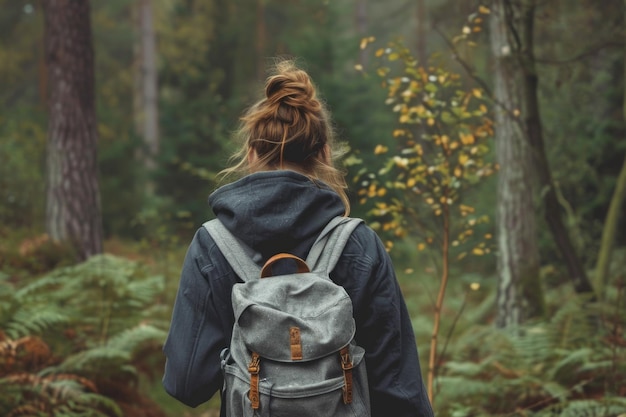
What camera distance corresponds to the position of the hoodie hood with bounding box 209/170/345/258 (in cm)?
257

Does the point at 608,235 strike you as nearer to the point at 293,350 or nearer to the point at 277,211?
the point at 277,211

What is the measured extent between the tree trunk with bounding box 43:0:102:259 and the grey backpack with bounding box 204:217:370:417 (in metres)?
7.85

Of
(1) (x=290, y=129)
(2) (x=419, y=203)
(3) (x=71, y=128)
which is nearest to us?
(1) (x=290, y=129)

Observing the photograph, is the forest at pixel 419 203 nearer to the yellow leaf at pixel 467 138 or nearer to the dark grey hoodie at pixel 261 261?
the yellow leaf at pixel 467 138

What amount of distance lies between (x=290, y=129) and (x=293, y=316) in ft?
2.30

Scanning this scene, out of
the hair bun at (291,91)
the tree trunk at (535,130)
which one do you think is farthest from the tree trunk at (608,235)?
the hair bun at (291,91)

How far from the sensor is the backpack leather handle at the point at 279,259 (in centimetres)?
247

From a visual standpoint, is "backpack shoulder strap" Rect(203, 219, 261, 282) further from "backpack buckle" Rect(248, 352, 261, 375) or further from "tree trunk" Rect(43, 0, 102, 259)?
"tree trunk" Rect(43, 0, 102, 259)

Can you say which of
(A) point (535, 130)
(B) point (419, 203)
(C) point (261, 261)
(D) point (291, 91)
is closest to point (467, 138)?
(B) point (419, 203)

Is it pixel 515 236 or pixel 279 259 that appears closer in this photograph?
pixel 279 259

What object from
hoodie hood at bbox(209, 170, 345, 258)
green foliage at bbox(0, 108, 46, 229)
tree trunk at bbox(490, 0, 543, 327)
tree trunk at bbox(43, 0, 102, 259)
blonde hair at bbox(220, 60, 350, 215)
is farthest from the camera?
green foliage at bbox(0, 108, 46, 229)

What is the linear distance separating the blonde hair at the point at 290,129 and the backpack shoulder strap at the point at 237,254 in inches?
11.7

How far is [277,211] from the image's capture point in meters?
2.60

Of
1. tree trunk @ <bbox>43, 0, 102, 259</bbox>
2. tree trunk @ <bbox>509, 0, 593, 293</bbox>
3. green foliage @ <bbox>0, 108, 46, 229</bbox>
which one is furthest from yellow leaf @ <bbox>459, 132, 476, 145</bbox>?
green foliage @ <bbox>0, 108, 46, 229</bbox>
